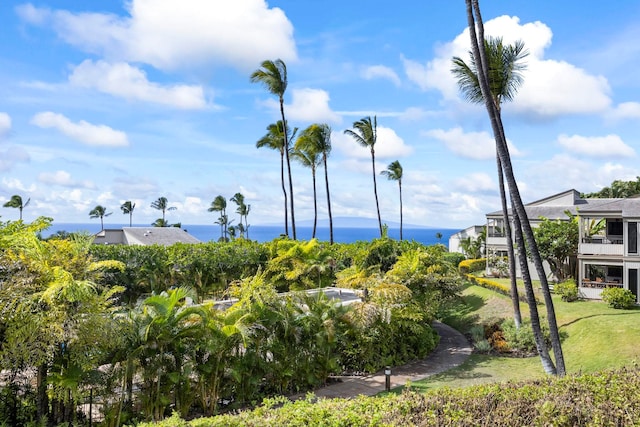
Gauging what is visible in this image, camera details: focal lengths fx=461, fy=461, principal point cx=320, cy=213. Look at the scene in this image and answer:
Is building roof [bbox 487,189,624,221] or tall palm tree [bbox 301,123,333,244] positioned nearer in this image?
building roof [bbox 487,189,624,221]

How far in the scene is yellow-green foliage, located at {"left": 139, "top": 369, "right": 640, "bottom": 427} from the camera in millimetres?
4840

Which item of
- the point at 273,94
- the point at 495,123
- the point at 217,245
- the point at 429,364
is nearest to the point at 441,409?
the point at 495,123

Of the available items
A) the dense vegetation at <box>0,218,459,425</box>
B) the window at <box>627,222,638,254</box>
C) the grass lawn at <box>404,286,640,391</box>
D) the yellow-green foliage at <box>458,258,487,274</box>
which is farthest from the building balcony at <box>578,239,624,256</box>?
the yellow-green foliage at <box>458,258,487,274</box>

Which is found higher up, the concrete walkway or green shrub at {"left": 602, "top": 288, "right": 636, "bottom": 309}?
green shrub at {"left": 602, "top": 288, "right": 636, "bottom": 309}

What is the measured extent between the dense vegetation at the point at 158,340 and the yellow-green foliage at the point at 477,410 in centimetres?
242

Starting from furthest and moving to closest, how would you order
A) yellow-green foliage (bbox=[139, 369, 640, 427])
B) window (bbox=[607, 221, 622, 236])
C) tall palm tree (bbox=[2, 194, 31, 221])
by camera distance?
1. tall palm tree (bbox=[2, 194, 31, 221])
2. window (bbox=[607, 221, 622, 236])
3. yellow-green foliage (bbox=[139, 369, 640, 427])

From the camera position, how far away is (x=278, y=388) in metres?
10.1

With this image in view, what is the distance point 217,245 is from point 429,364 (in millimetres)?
12197

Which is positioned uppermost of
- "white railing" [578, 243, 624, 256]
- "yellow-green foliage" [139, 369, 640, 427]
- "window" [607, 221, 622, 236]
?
"window" [607, 221, 622, 236]

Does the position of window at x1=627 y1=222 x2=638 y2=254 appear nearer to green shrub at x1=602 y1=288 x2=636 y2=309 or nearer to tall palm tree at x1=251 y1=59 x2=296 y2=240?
green shrub at x1=602 y1=288 x2=636 y2=309

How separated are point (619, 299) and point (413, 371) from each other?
995 cm

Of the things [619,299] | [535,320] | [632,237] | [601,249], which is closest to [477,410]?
[535,320]

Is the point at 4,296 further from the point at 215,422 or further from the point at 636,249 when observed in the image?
the point at 636,249

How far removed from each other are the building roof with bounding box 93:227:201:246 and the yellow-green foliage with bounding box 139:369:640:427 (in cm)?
3061
